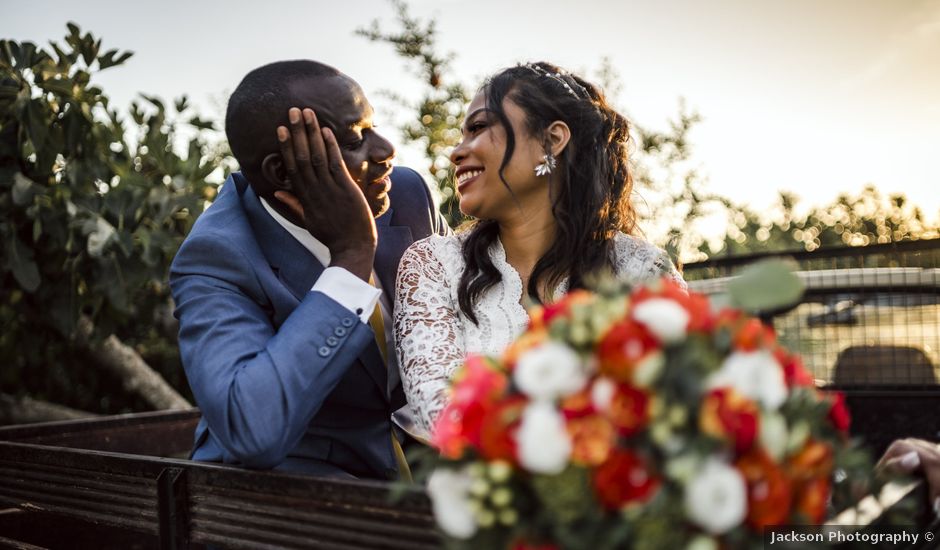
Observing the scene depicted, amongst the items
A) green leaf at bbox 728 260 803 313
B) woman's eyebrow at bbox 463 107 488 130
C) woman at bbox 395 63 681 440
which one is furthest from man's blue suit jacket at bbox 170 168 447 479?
green leaf at bbox 728 260 803 313

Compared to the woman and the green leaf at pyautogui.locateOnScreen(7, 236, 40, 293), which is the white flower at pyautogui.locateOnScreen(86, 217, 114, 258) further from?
the woman

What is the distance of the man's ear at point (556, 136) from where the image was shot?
2539 mm

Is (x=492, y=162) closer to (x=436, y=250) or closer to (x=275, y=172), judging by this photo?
(x=436, y=250)

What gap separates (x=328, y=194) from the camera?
2096mm

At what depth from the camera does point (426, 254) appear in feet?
A: 8.41

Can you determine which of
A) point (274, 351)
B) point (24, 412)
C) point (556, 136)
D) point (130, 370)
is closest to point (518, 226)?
point (556, 136)

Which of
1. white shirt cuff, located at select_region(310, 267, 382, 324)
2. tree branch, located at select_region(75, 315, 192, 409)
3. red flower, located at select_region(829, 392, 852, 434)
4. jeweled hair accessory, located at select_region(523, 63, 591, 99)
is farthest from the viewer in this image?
tree branch, located at select_region(75, 315, 192, 409)

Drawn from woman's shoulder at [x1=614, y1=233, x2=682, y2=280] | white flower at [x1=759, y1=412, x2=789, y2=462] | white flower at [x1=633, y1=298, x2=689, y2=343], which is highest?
white flower at [x1=633, y1=298, x2=689, y2=343]

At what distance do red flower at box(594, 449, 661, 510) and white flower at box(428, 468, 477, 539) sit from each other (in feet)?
0.61

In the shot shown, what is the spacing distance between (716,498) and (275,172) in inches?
71.0

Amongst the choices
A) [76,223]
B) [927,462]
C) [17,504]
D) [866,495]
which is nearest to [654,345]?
[866,495]

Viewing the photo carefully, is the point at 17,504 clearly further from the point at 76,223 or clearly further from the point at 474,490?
the point at 76,223

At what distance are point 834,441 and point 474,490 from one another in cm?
51

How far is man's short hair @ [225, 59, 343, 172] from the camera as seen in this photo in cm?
229
